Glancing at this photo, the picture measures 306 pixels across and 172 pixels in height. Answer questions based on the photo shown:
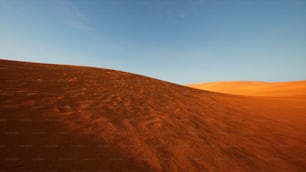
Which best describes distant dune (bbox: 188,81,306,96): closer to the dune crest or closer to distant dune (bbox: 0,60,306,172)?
the dune crest

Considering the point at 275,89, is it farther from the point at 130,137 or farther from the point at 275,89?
the point at 130,137

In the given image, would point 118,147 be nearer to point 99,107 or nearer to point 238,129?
point 99,107

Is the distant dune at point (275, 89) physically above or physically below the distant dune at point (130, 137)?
above

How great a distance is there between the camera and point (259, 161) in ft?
10.3

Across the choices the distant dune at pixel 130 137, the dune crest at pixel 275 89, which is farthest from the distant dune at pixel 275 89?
the distant dune at pixel 130 137

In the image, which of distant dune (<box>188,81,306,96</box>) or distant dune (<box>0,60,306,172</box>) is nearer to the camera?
distant dune (<box>0,60,306,172</box>)

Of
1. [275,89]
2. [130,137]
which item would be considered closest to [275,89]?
[275,89]

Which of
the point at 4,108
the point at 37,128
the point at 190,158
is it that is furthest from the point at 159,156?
the point at 4,108

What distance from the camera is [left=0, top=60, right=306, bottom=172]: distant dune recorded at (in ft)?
9.29

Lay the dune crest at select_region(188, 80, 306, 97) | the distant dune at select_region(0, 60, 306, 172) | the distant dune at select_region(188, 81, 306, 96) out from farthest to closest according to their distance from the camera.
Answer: the distant dune at select_region(188, 81, 306, 96) < the dune crest at select_region(188, 80, 306, 97) < the distant dune at select_region(0, 60, 306, 172)

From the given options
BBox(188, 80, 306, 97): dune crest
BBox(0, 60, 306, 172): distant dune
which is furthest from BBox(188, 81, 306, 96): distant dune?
BBox(0, 60, 306, 172): distant dune

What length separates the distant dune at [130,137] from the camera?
2.83 m

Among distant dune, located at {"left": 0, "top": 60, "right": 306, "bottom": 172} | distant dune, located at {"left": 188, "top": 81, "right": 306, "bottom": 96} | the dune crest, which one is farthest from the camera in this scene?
distant dune, located at {"left": 188, "top": 81, "right": 306, "bottom": 96}

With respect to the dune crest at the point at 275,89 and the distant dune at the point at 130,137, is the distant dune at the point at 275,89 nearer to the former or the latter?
the dune crest at the point at 275,89
